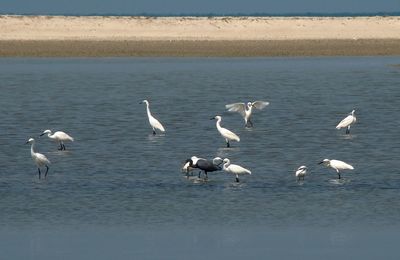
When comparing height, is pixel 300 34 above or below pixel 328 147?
above

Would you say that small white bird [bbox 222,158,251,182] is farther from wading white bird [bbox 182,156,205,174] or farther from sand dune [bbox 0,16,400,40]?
sand dune [bbox 0,16,400,40]

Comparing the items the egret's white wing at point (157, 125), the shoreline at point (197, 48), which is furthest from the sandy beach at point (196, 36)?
the egret's white wing at point (157, 125)

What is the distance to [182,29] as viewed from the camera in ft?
210

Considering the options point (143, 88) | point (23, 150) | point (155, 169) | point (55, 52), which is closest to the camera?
point (155, 169)

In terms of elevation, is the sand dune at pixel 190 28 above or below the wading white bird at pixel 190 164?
above

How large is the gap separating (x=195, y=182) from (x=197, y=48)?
36.8 metres

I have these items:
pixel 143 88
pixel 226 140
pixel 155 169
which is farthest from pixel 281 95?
pixel 155 169

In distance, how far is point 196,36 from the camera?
61188 millimetres

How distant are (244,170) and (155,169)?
1.78 metres

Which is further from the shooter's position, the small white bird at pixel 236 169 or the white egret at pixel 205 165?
the white egret at pixel 205 165

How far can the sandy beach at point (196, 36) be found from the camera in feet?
169

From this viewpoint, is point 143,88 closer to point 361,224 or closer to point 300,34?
point 361,224

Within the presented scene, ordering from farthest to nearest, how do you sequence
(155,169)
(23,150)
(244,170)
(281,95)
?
(281,95) → (23,150) → (155,169) → (244,170)

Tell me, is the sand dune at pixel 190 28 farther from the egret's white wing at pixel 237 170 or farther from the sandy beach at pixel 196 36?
the egret's white wing at pixel 237 170
